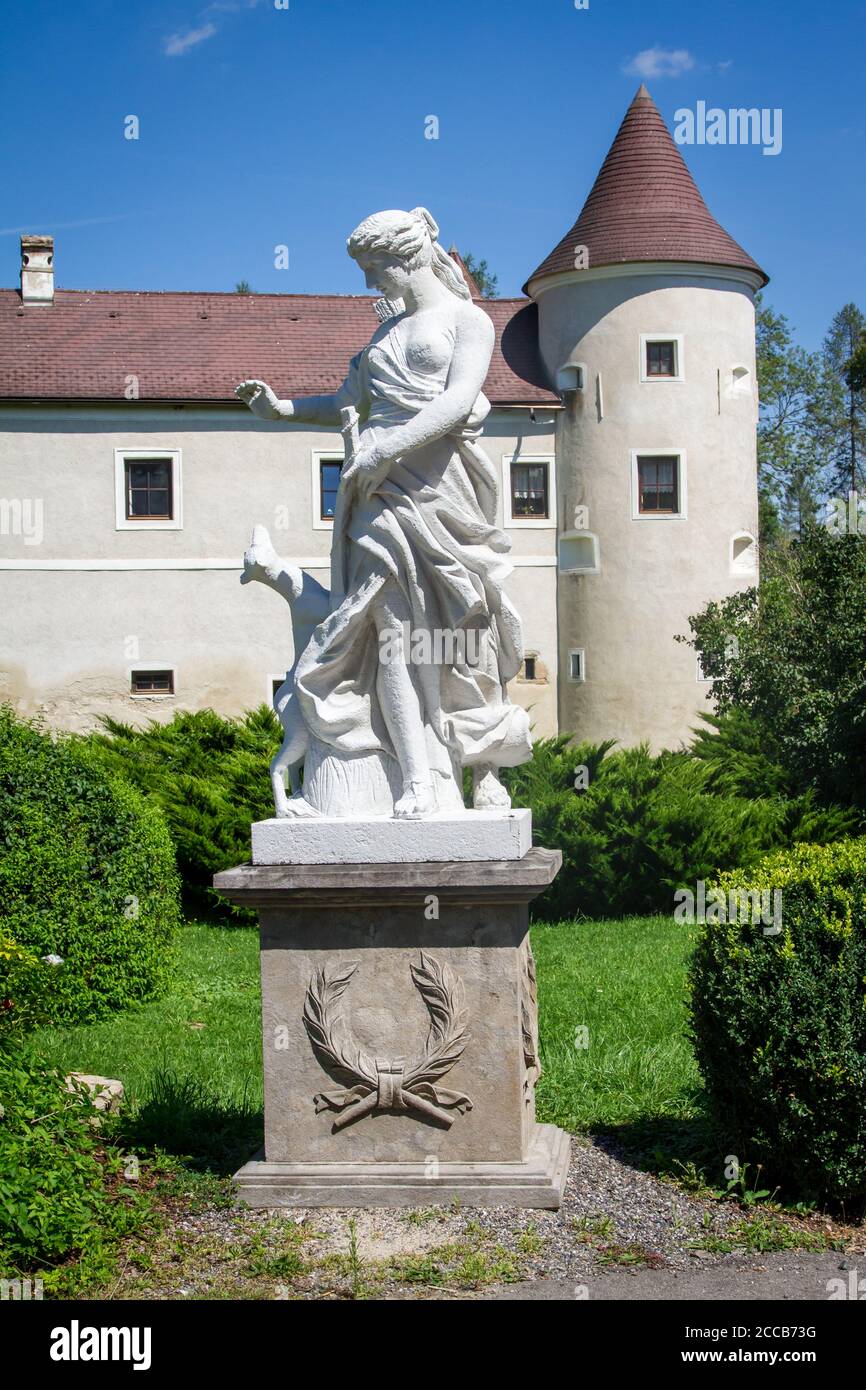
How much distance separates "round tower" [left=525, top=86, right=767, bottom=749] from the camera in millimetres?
24422

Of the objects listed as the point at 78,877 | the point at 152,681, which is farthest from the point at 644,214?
the point at 78,877

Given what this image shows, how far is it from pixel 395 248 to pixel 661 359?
2031 cm

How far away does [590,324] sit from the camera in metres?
24.7

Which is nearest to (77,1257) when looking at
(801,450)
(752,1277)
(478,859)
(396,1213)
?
(396,1213)

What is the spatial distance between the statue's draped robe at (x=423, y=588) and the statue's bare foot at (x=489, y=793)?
59mm

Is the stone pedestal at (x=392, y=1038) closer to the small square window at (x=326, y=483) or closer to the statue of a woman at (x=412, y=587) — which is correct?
the statue of a woman at (x=412, y=587)

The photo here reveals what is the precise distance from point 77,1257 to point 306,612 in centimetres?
241

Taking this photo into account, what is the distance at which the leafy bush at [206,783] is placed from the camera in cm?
1342

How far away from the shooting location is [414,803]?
5.16m

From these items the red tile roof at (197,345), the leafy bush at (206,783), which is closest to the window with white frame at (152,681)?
the red tile roof at (197,345)

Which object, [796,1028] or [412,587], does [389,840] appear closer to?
[412,587]

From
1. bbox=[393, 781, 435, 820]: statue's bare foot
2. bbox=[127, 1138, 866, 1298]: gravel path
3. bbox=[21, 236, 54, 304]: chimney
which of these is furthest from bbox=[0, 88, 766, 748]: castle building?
bbox=[127, 1138, 866, 1298]: gravel path

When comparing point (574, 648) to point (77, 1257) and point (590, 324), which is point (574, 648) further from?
point (77, 1257)
